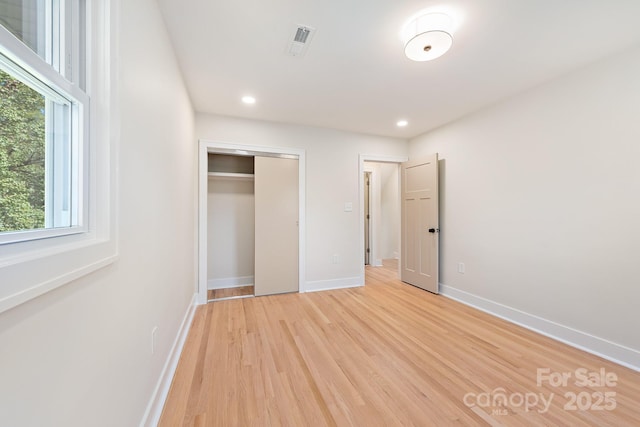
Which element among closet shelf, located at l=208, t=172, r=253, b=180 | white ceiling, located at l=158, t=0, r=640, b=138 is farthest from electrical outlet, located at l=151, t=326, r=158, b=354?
closet shelf, located at l=208, t=172, r=253, b=180

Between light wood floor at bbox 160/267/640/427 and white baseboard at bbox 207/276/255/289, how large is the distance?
0.93 meters

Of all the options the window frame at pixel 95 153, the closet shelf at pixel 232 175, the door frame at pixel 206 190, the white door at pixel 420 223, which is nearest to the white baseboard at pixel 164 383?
the door frame at pixel 206 190

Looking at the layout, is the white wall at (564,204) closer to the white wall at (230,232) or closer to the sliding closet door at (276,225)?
the sliding closet door at (276,225)

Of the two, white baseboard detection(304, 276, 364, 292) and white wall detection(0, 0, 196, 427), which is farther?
white baseboard detection(304, 276, 364, 292)

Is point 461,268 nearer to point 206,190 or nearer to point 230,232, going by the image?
point 230,232

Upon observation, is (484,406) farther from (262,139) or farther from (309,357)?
(262,139)

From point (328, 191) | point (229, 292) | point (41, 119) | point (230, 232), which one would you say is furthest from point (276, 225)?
point (41, 119)

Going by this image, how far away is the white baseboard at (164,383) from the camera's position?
123 centimetres

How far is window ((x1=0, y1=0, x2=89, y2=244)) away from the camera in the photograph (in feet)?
1.78

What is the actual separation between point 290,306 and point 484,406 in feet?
6.61

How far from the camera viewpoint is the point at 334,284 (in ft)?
11.8

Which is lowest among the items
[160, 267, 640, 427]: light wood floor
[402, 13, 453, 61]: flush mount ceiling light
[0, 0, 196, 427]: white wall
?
[160, 267, 640, 427]: light wood floor

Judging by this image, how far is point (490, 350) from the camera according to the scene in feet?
6.50

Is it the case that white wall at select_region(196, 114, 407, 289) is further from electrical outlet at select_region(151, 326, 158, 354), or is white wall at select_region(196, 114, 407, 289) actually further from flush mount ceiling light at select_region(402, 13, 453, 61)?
electrical outlet at select_region(151, 326, 158, 354)
